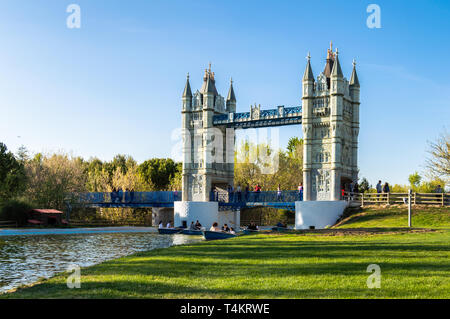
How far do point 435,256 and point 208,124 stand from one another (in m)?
37.7

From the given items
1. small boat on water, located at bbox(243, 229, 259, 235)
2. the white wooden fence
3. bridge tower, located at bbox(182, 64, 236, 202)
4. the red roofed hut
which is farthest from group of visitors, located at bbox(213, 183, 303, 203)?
the red roofed hut

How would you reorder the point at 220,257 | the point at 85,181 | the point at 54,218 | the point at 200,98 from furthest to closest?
the point at 85,181, the point at 200,98, the point at 54,218, the point at 220,257

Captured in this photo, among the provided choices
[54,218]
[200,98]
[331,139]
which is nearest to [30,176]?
[54,218]

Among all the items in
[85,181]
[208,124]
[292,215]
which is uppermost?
[208,124]

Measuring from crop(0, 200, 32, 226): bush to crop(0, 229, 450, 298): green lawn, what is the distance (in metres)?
33.2

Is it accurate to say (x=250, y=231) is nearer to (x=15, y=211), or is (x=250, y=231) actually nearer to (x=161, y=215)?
(x=15, y=211)

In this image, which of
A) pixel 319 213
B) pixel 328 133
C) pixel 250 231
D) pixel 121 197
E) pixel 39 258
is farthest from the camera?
pixel 121 197

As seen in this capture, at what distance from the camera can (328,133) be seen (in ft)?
145

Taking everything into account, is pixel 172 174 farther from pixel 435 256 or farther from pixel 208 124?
pixel 435 256

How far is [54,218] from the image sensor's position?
4916 centimetres

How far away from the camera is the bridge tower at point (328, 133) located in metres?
43.3

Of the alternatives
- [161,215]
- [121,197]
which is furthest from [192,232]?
[121,197]

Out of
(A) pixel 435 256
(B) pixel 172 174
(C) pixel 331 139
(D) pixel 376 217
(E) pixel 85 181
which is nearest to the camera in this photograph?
(A) pixel 435 256

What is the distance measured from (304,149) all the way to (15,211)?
91.9 feet
